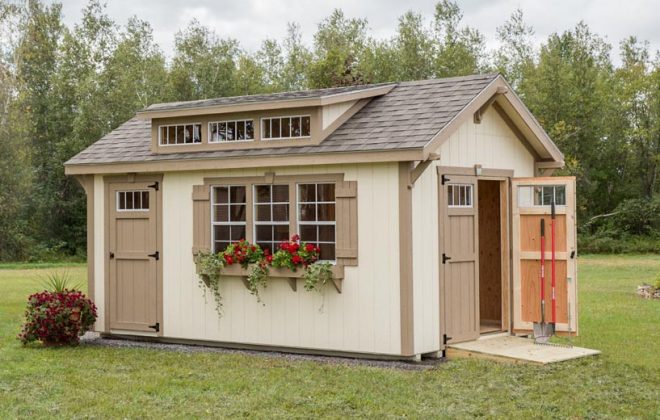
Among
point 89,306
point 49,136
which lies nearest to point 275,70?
point 49,136

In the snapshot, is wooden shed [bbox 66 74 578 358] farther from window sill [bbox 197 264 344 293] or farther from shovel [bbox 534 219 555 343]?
shovel [bbox 534 219 555 343]

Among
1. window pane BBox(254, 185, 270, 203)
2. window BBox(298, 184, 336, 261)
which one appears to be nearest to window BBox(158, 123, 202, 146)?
window pane BBox(254, 185, 270, 203)

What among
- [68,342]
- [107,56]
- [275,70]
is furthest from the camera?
[275,70]

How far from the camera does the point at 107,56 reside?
35.9 meters

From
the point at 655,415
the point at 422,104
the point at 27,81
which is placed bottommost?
the point at 655,415

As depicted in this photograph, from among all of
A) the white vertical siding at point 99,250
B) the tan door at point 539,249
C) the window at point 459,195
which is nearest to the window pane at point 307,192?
the window at point 459,195

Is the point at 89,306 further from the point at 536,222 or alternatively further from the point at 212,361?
the point at 536,222

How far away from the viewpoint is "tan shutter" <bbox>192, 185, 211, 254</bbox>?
11047mm

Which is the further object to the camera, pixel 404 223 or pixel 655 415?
pixel 404 223

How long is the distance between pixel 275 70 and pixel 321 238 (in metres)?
36.6

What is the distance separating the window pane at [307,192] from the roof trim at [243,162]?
1.02 feet

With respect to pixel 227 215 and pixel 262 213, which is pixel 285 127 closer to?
pixel 262 213

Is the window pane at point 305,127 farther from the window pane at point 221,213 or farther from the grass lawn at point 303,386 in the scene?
the grass lawn at point 303,386

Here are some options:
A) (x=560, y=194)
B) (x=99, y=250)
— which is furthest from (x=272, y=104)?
(x=560, y=194)
